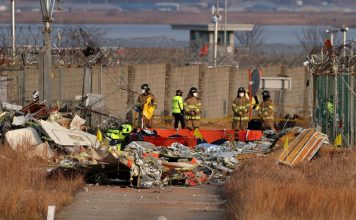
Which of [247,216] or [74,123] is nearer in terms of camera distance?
[247,216]

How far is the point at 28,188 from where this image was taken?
19109 mm

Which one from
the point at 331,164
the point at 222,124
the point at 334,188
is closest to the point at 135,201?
the point at 334,188

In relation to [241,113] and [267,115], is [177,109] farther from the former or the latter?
[267,115]

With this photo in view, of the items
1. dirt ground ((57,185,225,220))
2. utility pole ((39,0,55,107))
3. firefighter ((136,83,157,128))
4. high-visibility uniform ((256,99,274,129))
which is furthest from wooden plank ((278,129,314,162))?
firefighter ((136,83,157,128))

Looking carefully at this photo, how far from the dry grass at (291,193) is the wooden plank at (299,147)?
1.84 meters

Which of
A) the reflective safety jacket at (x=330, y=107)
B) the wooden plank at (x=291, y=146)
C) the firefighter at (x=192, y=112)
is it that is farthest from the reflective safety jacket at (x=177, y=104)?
the wooden plank at (x=291, y=146)

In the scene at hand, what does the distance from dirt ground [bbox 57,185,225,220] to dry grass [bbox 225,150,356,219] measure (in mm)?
382

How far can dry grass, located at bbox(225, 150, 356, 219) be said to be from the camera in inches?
643

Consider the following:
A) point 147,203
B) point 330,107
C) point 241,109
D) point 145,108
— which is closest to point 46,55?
point 145,108

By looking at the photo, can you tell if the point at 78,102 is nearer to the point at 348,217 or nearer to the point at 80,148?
the point at 80,148

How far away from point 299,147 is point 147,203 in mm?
5777

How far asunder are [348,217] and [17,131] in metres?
10.1

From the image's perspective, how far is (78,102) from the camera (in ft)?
102

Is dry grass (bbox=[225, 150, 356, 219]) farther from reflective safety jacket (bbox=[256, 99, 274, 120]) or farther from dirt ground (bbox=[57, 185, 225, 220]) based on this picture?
reflective safety jacket (bbox=[256, 99, 274, 120])
